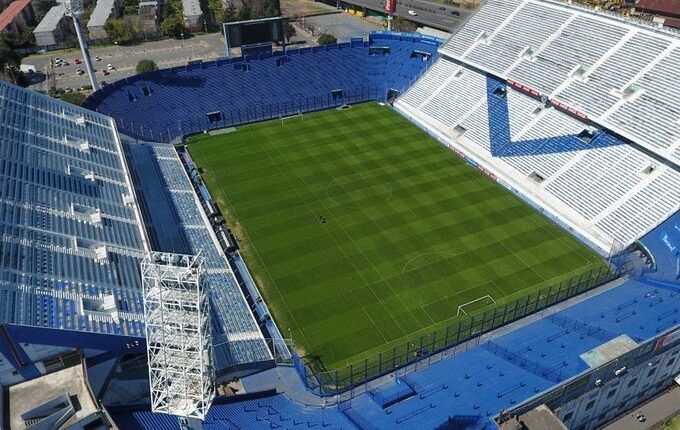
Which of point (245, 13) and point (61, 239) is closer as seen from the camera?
point (61, 239)

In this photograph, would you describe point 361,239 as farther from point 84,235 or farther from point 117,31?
point 117,31

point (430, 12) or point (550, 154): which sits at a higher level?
point (430, 12)

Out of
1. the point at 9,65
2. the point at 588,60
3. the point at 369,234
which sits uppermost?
the point at 588,60

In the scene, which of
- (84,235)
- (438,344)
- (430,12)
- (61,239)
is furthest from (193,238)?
(430,12)

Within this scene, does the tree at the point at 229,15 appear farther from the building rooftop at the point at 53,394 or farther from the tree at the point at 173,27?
the building rooftop at the point at 53,394

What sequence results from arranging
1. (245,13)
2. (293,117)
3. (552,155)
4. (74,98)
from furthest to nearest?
1. (245,13)
2. (293,117)
3. (74,98)
4. (552,155)

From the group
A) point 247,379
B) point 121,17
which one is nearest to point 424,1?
point 121,17

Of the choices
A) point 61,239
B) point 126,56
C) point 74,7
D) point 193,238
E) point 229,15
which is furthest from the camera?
point 229,15

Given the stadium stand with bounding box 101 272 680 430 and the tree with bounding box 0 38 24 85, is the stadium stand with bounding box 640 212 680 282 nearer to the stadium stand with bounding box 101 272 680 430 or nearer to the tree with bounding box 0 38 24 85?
the stadium stand with bounding box 101 272 680 430
